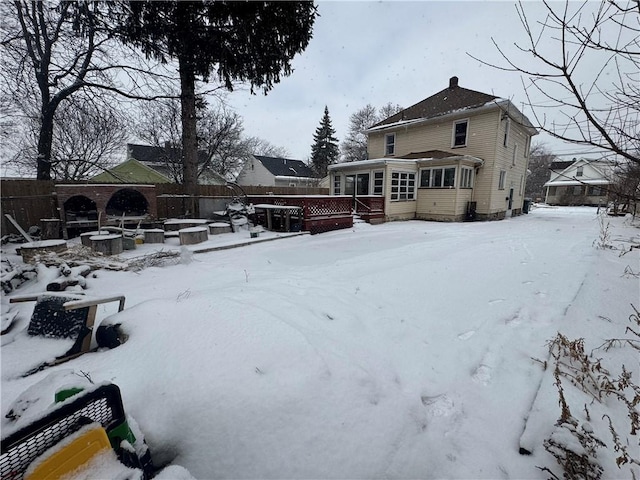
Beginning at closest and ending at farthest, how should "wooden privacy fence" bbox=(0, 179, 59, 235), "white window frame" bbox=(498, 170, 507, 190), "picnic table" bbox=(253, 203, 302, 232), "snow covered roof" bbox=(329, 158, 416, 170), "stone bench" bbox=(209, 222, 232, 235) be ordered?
"wooden privacy fence" bbox=(0, 179, 59, 235) < "stone bench" bbox=(209, 222, 232, 235) < "picnic table" bbox=(253, 203, 302, 232) < "snow covered roof" bbox=(329, 158, 416, 170) < "white window frame" bbox=(498, 170, 507, 190)

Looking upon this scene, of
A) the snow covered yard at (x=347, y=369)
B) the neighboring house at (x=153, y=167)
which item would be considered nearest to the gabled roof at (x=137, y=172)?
the neighboring house at (x=153, y=167)

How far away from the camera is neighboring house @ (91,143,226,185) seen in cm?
1795

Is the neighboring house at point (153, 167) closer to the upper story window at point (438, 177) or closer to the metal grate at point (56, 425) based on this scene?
the upper story window at point (438, 177)

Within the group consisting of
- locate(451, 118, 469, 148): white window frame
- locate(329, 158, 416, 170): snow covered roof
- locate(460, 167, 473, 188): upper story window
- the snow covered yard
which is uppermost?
locate(451, 118, 469, 148): white window frame

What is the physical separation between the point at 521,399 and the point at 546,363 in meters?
0.61

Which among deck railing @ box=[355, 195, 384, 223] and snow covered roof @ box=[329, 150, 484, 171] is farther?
snow covered roof @ box=[329, 150, 484, 171]

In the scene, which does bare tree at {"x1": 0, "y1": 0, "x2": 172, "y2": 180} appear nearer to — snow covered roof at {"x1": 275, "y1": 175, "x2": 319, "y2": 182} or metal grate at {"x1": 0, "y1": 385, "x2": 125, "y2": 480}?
metal grate at {"x1": 0, "y1": 385, "x2": 125, "y2": 480}

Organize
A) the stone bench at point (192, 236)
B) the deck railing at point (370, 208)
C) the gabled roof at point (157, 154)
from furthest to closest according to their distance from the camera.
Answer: the gabled roof at point (157, 154), the deck railing at point (370, 208), the stone bench at point (192, 236)

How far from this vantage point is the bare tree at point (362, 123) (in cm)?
3619

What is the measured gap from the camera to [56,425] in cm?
122

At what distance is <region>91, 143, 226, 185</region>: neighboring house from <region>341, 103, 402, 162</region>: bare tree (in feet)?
62.9

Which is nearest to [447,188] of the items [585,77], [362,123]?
[585,77]

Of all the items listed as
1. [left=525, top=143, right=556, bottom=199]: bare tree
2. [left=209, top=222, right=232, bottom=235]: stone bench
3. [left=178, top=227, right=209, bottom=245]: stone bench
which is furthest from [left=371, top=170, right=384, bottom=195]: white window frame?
[left=525, top=143, right=556, bottom=199]: bare tree

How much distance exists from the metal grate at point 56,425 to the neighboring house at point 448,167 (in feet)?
39.1
